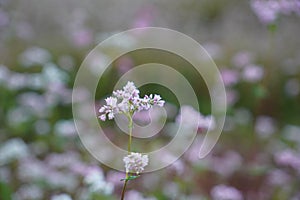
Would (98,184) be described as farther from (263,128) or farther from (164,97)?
(164,97)

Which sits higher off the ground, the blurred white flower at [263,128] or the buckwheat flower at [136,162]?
the blurred white flower at [263,128]

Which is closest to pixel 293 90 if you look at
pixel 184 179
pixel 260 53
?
pixel 260 53

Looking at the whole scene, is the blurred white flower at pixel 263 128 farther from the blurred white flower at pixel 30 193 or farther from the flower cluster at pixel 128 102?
the flower cluster at pixel 128 102

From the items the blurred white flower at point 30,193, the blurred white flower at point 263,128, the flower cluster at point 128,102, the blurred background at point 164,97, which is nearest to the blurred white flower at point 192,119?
the blurred background at point 164,97

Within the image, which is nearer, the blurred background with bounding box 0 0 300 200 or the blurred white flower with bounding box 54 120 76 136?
the blurred background with bounding box 0 0 300 200

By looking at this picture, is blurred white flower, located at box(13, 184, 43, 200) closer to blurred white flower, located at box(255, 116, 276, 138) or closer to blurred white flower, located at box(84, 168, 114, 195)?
blurred white flower, located at box(84, 168, 114, 195)

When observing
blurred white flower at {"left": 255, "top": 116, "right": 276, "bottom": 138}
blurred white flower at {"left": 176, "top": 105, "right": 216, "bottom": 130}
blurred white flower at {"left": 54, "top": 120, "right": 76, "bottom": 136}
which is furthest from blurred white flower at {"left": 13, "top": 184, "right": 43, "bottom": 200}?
blurred white flower at {"left": 255, "top": 116, "right": 276, "bottom": 138}

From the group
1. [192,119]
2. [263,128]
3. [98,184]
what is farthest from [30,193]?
[263,128]

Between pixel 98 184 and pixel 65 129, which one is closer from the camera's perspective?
pixel 98 184

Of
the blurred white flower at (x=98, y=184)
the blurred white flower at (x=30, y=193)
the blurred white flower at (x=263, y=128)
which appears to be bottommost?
the blurred white flower at (x=98, y=184)
